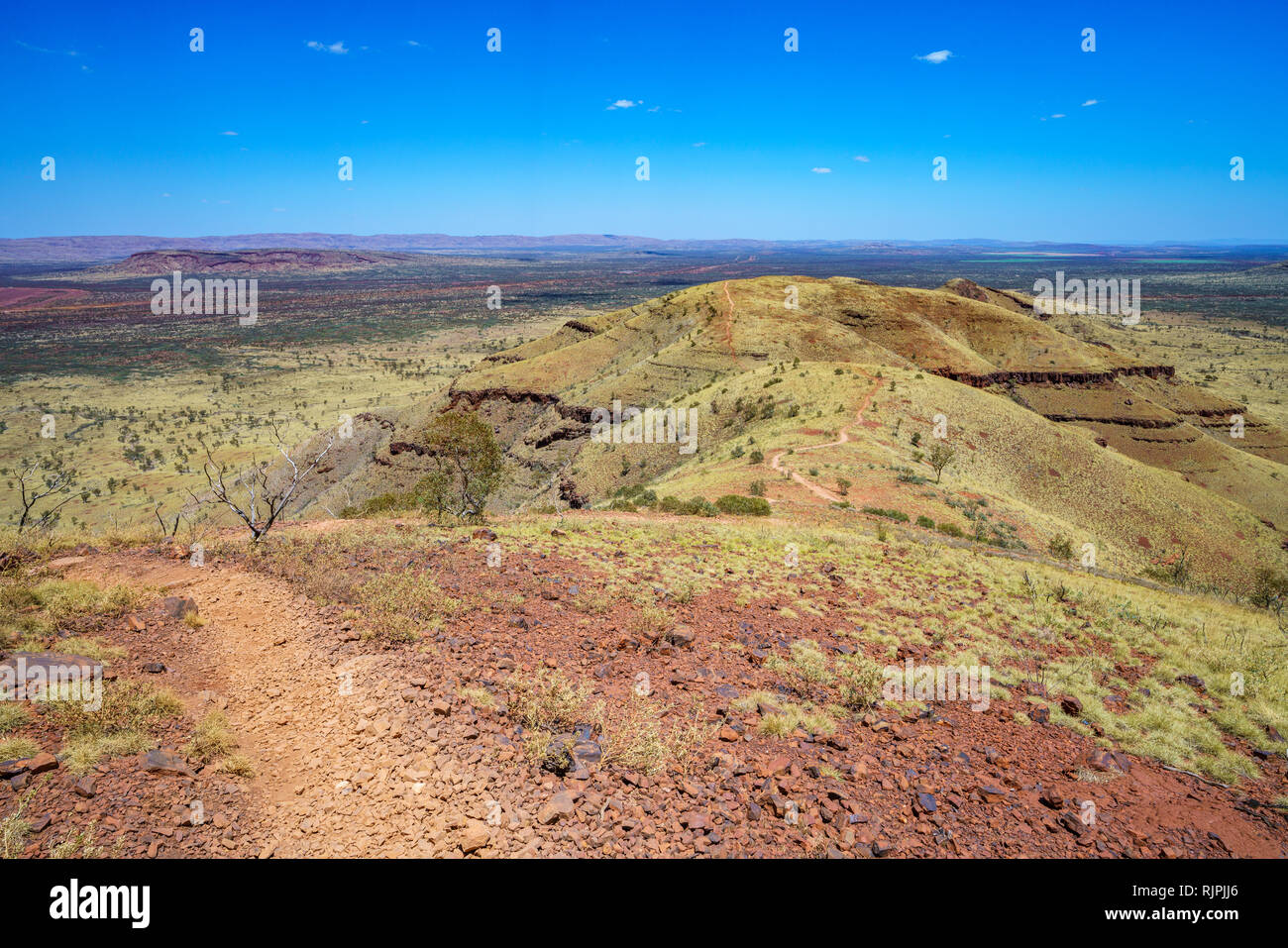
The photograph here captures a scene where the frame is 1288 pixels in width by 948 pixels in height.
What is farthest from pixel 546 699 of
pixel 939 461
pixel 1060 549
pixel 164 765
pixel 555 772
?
pixel 939 461

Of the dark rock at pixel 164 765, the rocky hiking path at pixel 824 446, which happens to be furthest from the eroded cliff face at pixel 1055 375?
the dark rock at pixel 164 765

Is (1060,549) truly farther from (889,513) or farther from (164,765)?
(164,765)

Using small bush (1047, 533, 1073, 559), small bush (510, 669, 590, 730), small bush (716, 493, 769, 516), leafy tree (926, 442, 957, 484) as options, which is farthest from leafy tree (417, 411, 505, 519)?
small bush (1047, 533, 1073, 559)

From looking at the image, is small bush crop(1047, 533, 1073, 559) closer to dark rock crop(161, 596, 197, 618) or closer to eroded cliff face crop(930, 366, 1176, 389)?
dark rock crop(161, 596, 197, 618)

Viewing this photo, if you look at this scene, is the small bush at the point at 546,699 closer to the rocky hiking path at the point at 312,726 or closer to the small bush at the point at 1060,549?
the rocky hiking path at the point at 312,726

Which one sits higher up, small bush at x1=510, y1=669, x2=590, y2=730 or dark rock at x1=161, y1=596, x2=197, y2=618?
dark rock at x1=161, y1=596, x2=197, y2=618

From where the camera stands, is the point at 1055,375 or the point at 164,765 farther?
the point at 1055,375
